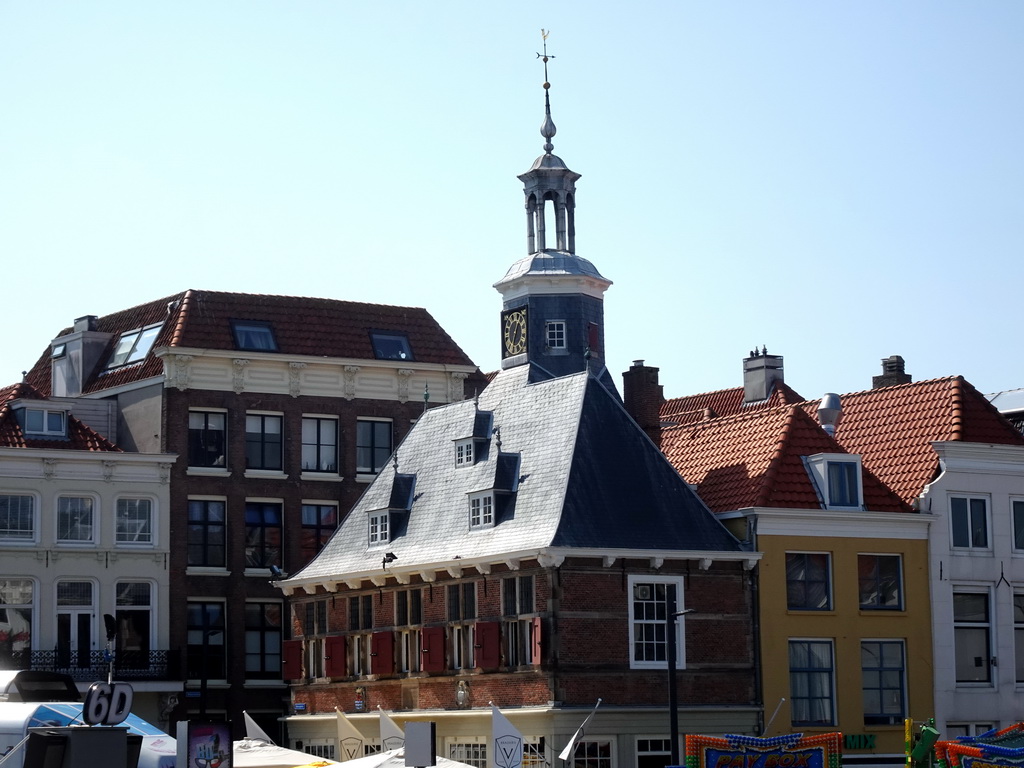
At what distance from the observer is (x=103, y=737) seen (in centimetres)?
1978

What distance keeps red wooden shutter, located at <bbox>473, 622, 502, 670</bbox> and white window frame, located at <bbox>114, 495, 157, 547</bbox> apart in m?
13.7

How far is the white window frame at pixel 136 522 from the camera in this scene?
5294 centimetres

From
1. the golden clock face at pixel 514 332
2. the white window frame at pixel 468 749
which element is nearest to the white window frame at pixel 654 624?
the white window frame at pixel 468 749

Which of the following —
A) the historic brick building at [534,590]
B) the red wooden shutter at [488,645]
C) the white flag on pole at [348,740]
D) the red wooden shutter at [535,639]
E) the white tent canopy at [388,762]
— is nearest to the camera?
the white tent canopy at [388,762]

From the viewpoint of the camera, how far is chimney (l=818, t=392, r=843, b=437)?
4878 centimetres

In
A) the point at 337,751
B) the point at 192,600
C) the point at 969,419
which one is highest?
the point at 969,419

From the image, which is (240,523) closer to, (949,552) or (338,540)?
(338,540)

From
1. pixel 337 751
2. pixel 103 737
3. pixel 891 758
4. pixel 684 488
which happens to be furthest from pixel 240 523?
pixel 103 737

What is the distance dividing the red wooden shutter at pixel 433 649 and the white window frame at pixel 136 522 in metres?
11.4

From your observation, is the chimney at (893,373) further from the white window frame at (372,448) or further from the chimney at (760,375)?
the white window frame at (372,448)

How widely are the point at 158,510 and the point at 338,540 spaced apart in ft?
20.5

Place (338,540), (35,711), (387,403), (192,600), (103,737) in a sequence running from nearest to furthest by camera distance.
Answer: (103,737)
(35,711)
(338,540)
(192,600)
(387,403)

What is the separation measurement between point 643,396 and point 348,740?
11287 mm

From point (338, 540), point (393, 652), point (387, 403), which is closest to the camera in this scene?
point (393, 652)
